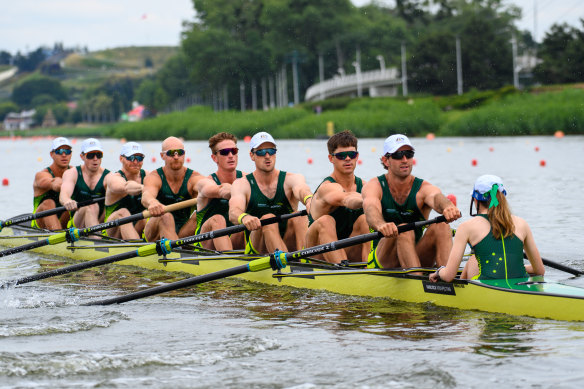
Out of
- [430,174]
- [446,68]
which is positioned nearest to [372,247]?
[430,174]

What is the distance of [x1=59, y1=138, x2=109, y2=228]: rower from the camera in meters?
13.1

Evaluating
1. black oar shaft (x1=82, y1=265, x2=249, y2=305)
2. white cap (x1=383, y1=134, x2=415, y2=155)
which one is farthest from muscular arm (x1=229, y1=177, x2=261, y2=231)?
white cap (x1=383, y1=134, x2=415, y2=155)

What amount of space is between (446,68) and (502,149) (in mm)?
39665

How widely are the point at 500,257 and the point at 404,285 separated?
1.28 m

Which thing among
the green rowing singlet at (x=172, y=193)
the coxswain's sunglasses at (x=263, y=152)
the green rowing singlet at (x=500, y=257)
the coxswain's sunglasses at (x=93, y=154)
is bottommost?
the green rowing singlet at (x=500, y=257)

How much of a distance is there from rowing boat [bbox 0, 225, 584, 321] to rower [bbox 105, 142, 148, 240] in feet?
1.21

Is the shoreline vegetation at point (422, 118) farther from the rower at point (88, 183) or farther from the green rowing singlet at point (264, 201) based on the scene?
the green rowing singlet at point (264, 201)

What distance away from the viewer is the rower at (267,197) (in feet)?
32.8

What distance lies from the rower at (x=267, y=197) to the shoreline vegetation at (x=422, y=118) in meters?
36.1

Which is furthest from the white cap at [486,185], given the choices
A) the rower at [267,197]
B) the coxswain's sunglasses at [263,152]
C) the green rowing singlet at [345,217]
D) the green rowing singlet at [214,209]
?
the green rowing singlet at [214,209]

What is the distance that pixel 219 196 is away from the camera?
10812 millimetres

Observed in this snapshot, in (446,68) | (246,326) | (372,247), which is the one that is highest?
(446,68)

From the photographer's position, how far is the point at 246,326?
824 centimetres

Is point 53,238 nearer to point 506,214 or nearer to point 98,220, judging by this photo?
point 98,220
